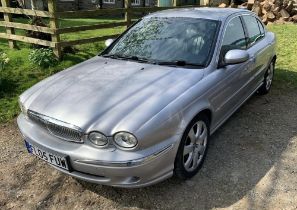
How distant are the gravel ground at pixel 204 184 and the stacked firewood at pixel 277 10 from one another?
10.9 metres

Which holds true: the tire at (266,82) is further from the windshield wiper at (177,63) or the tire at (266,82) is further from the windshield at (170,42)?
the windshield wiper at (177,63)

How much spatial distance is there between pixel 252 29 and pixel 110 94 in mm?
2986

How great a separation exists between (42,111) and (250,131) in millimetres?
2987

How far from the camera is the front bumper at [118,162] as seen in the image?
301 cm

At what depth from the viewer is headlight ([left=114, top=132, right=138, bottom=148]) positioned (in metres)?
3.01

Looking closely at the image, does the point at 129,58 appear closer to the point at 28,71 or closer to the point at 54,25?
the point at 54,25

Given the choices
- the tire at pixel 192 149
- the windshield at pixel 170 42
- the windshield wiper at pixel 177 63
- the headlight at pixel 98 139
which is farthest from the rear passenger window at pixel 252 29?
the headlight at pixel 98 139

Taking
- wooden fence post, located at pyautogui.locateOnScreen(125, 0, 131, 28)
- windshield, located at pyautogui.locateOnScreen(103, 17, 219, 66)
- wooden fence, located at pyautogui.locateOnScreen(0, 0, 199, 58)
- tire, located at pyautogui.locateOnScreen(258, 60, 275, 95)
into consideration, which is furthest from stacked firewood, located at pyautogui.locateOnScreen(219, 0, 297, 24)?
windshield, located at pyautogui.locateOnScreen(103, 17, 219, 66)

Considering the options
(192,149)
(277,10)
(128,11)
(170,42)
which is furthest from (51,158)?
(277,10)

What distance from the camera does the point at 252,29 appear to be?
17.7 feet

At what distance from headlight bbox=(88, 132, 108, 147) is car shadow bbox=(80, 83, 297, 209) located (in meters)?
0.78

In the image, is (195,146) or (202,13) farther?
(202,13)

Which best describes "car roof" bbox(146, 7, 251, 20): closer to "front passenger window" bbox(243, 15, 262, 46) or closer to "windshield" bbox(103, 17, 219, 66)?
"windshield" bbox(103, 17, 219, 66)

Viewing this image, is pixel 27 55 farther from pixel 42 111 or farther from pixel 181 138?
pixel 181 138
